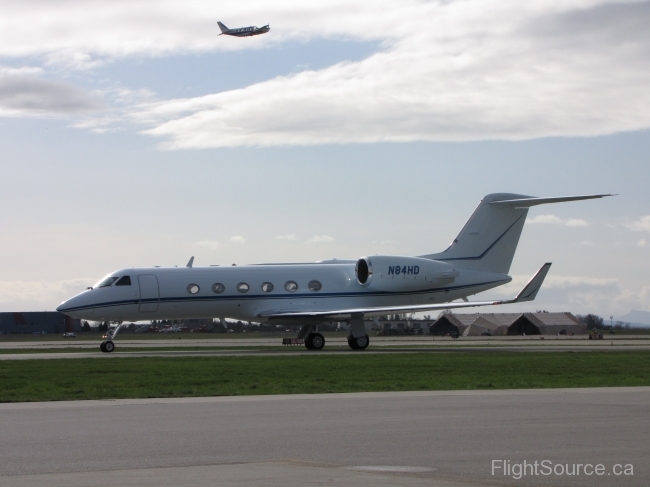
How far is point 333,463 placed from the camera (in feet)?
32.6

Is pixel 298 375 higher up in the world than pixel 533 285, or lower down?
lower down

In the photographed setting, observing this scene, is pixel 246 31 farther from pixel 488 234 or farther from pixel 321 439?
pixel 321 439

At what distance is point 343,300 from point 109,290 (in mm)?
10590

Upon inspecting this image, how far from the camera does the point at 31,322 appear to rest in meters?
117

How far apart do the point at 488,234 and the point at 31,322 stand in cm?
8578

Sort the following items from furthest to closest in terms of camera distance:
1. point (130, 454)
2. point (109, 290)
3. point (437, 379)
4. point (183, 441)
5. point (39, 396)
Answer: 1. point (109, 290)
2. point (437, 379)
3. point (39, 396)
4. point (183, 441)
5. point (130, 454)

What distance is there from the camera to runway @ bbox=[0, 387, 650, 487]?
9156 millimetres

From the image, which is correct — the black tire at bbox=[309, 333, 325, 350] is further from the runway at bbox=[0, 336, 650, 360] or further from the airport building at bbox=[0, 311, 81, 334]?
the airport building at bbox=[0, 311, 81, 334]

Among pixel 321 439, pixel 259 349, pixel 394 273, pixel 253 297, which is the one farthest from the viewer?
pixel 394 273

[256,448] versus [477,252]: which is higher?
[477,252]

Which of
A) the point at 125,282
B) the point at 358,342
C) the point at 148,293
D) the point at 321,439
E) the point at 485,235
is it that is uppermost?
the point at 485,235

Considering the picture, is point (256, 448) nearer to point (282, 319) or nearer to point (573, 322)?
point (282, 319)

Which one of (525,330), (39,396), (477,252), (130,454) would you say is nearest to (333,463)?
(130,454)

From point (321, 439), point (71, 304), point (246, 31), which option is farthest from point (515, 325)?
point (321, 439)
